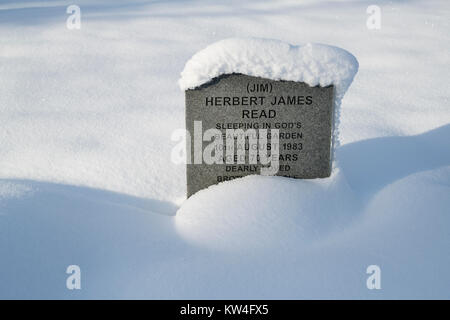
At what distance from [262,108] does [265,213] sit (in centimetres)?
70

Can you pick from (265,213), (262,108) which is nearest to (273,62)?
(262,108)

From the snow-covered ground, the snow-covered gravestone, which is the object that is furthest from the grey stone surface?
the snow-covered ground

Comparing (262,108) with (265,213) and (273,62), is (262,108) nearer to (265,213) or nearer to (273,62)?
(273,62)

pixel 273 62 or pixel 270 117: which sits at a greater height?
pixel 273 62

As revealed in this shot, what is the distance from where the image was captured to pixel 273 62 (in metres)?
2.50

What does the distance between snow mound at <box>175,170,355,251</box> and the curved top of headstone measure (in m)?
0.64

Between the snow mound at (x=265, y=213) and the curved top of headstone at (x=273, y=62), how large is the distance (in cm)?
64

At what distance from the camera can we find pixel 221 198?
2514 millimetres

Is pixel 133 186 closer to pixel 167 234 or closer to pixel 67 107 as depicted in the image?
pixel 167 234

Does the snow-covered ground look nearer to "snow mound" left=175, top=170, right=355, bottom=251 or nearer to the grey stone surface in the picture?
"snow mound" left=175, top=170, right=355, bottom=251

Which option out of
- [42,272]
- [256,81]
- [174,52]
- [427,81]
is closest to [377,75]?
[427,81]

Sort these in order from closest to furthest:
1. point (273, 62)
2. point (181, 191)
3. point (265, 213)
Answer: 1. point (265, 213)
2. point (273, 62)
3. point (181, 191)

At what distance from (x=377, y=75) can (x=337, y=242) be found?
11.9 ft

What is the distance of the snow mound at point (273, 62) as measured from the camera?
2.48 meters
